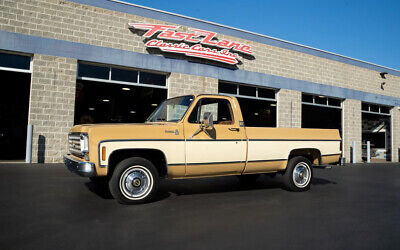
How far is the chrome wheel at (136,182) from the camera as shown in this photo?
5293 millimetres

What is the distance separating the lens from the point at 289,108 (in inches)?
677

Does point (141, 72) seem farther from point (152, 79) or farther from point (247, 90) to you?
point (247, 90)

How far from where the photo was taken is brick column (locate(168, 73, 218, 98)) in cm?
1388

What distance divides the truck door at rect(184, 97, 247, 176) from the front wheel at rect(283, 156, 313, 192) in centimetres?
138

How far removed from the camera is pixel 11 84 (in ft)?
48.6

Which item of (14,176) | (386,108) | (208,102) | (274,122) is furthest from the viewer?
(386,108)

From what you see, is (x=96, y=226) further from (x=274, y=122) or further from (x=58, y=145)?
(x=274, y=122)

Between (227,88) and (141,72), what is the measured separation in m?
4.65

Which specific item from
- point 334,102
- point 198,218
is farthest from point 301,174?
point 334,102

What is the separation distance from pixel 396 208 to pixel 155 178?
456cm

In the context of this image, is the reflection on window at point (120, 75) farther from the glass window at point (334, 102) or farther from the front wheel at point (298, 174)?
the glass window at point (334, 102)

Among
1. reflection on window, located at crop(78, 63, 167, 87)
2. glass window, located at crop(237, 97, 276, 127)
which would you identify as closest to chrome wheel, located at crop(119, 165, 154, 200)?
reflection on window, located at crop(78, 63, 167, 87)

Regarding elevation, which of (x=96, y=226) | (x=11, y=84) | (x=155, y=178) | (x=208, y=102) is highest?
(x=11, y=84)

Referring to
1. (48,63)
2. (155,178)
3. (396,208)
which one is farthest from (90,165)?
(48,63)
